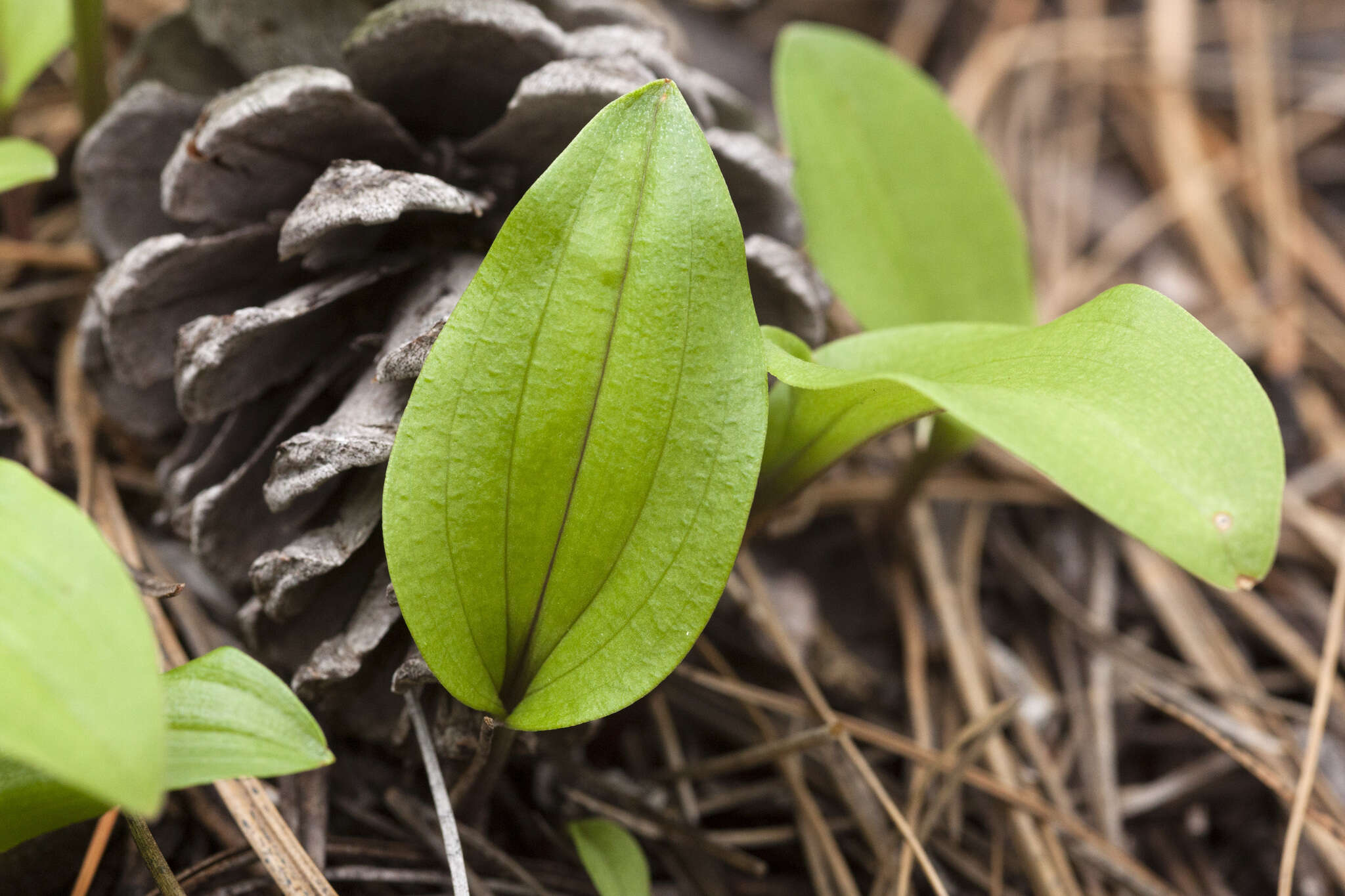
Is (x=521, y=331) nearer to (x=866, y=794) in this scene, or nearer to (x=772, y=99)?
(x=866, y=794)

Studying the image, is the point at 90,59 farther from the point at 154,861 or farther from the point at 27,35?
the point at 154,861

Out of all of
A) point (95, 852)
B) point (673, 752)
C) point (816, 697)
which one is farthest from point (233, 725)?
point (816, 697)

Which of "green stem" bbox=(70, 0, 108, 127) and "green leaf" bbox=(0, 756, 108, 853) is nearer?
"green leaf" bbox=(0, 756, 108, 853)

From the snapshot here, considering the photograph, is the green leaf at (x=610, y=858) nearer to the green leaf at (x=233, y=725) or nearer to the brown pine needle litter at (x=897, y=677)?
the brown pine needle litter at (x=897, y=677)

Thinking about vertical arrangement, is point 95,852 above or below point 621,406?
below

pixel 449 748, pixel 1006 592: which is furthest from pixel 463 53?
pixel 1006 592

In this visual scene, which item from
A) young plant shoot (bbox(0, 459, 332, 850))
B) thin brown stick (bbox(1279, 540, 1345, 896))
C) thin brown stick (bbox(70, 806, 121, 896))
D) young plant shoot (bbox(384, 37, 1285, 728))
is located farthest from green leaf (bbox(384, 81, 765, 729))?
thin brown stick (bbox(1279, 540, 1345, 896))

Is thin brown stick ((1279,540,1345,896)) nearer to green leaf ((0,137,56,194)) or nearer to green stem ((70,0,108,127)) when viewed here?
green leaf ((0,137,56,194))
